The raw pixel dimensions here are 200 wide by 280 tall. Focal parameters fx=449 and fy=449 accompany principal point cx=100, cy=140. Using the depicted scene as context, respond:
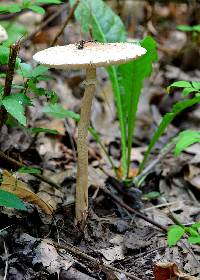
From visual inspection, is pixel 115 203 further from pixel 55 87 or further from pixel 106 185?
pixel 55 87

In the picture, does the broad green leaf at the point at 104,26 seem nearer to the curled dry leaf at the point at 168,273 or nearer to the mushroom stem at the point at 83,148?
the mushroom stem at the point at 83,148

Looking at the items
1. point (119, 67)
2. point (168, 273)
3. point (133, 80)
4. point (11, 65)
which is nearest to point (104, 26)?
point (119, 67)

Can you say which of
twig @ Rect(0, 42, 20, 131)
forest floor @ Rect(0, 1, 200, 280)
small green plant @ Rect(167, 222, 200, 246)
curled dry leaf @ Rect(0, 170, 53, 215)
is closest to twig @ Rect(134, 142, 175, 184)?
forest floor @ Rect(0, 1, 200, 280)

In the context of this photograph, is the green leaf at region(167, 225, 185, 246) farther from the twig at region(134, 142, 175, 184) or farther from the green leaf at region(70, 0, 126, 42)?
the green leaf at region(70, 0, 126, 42)

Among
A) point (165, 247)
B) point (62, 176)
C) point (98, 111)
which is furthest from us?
point (98, 111)

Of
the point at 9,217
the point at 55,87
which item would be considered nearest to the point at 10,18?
the point at 55,87
